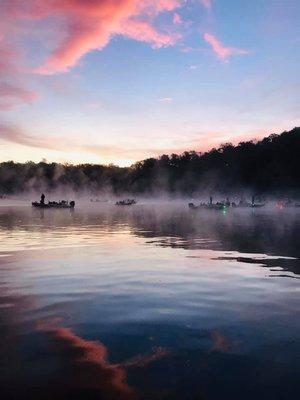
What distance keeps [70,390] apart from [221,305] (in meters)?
6.64

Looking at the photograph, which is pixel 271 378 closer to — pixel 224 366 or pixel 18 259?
pixel 224 366

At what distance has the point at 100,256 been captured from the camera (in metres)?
23.7

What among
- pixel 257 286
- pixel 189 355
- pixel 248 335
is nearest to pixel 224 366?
pixel 189 355

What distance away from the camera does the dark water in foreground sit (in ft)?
23.6

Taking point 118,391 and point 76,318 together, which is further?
point 76,318

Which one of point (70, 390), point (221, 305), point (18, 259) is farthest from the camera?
point (18, 259)

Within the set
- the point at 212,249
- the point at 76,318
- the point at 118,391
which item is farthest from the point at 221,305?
the point at 212,249

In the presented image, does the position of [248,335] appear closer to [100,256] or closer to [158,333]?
[158,333]

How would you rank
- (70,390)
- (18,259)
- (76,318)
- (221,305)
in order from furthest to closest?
(18,259)
(221,305)
(76,318)
(70,390)

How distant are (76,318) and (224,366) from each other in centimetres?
456

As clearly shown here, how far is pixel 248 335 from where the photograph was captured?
9859 millimetres

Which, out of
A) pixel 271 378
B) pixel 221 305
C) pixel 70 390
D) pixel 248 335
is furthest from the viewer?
pixel 221 305

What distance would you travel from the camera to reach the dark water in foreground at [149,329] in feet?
23.6

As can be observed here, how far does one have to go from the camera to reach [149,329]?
33.8 feet
